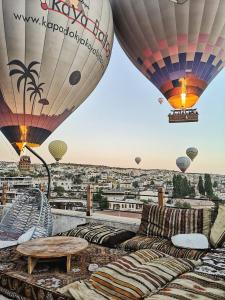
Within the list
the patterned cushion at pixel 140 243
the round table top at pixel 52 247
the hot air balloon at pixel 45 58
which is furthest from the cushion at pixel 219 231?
the hot air balloon at pixel 45 58

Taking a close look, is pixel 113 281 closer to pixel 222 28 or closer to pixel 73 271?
pixel 73 271

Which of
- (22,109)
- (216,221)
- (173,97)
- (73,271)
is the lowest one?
(73,271)

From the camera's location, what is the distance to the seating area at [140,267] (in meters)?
2.51

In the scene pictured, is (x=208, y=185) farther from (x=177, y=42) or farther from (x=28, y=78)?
(x=28, y=78)

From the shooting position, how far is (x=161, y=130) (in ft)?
88.9

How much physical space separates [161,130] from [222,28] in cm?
1711

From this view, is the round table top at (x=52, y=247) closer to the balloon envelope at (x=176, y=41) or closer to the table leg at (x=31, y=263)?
the table leg at (x=31, y=263)

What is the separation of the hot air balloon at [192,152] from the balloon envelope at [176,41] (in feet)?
40.8

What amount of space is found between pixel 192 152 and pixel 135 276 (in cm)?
2168

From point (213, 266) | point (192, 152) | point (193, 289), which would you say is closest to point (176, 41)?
point (213, 266)

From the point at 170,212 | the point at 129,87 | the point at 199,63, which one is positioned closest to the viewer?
the point at 170,212

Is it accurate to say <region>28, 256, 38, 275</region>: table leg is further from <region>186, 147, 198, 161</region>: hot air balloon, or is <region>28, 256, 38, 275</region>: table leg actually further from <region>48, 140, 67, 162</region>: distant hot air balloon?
<region>186, 147, 198, 161</region>: hot air balloon

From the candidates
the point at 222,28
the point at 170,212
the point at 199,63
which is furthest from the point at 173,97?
the point at 170,212

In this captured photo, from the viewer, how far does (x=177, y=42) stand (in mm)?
10531
